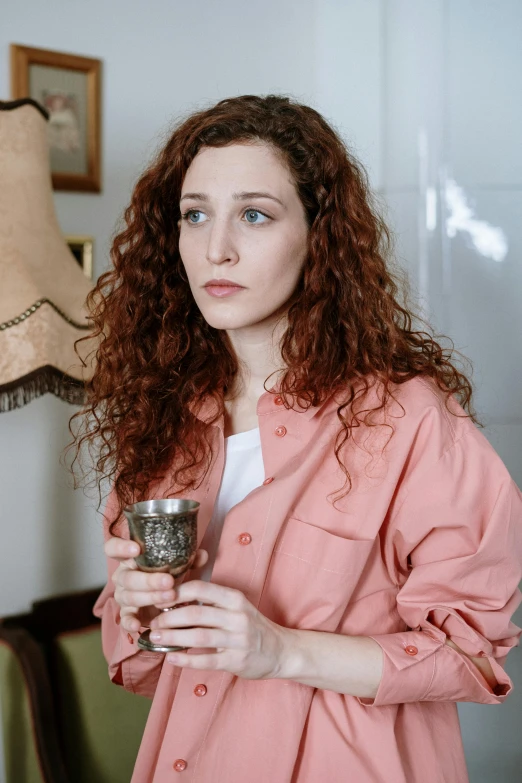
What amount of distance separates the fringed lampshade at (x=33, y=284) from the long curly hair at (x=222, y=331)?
0.06 meters

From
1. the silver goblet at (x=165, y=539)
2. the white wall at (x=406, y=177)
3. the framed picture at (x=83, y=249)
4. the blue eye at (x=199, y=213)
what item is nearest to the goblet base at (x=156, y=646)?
the silver goblet at (x=165, y=539)

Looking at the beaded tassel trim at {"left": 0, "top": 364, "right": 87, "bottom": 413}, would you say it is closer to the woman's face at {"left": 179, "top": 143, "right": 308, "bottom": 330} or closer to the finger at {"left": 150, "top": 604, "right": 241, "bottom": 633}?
the woman's face at {"left": 179, "top": 143, "right": 308, "bottom": 330}

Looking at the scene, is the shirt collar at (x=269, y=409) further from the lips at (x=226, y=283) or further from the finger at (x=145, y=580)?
the finger at (x=145, y=580)

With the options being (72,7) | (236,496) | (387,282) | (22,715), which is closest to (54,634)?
(22,715)

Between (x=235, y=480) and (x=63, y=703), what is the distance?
89 centimetres

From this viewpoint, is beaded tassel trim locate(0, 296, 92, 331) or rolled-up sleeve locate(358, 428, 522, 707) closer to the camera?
rolled-up sleeve locate(358, 428, 522, 707)

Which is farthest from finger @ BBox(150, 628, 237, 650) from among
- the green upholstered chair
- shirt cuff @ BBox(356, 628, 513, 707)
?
the green upholstered chair

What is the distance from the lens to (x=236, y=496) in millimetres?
1317

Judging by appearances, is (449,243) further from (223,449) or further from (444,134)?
(223,449)

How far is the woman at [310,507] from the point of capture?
1.14 meters

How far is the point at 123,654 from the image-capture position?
1416mm

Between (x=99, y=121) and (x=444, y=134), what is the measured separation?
88cm

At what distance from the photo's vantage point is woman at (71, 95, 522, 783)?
114cm

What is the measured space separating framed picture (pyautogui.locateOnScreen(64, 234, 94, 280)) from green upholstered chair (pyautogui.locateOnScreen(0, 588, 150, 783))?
0.83m
